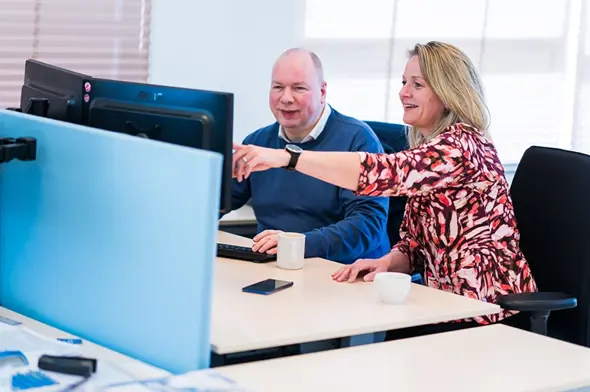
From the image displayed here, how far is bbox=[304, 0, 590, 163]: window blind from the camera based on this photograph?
4.33 meters

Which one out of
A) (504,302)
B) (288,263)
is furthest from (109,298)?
(504,302)

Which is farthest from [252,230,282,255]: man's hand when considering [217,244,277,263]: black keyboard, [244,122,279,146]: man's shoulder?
[244,122,279,146]: man's shoulder

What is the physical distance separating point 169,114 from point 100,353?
22.9 inches

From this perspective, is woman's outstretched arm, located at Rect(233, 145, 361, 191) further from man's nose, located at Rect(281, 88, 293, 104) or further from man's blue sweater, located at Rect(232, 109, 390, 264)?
man's nose, located at Rect(281, 88, 293, 104)

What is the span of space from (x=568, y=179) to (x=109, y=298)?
1384mm

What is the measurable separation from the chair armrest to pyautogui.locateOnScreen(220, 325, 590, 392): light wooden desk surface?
0.89ft

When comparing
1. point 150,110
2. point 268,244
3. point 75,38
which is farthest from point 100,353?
point 75,38

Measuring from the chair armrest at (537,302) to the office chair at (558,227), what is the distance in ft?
0.07

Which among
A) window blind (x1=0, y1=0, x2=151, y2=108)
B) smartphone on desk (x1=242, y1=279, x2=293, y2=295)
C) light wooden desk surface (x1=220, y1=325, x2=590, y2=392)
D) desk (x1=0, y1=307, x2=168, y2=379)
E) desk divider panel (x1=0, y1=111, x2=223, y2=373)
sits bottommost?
light wooden desk surface (x1=220, y1=325, x2=590, y2=392)

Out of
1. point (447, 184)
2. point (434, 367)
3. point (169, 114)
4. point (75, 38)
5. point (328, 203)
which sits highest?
point (75, 38)

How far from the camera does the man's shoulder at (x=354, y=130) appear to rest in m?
3.18

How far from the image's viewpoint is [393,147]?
3369mm

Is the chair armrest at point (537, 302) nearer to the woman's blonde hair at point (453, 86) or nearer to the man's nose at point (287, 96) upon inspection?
the woman's blonde hair at point (453, 86)

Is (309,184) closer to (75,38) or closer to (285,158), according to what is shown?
(285,158)
